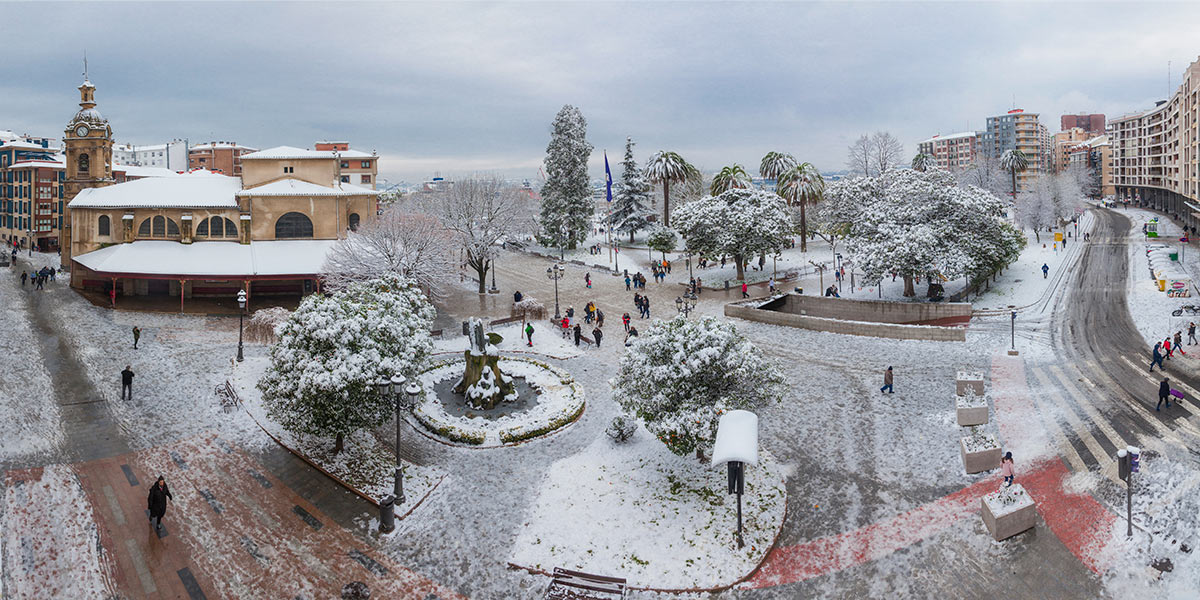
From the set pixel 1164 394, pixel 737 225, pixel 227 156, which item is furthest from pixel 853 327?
pixel 227 156

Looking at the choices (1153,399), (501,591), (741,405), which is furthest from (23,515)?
(1153,399)

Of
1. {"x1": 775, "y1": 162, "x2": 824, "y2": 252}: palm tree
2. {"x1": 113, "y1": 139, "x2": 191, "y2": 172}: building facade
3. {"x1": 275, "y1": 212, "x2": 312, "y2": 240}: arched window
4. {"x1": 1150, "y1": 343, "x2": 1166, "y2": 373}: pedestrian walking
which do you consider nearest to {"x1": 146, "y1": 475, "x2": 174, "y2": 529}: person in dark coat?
{"x1": 275, "y1": 212, "x2": 312, "y2": 240}: arched window

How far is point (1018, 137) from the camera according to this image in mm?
164250

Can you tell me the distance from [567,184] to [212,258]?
37171mm

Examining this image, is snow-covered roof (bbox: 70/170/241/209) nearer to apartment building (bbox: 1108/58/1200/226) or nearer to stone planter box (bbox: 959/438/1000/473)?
stone planter box (bbox: 959/438/1000/473)

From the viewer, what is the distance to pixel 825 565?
14469 mm

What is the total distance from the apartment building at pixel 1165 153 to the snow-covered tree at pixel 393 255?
67526 millimetres

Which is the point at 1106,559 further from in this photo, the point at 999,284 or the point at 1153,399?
the point at 999,284

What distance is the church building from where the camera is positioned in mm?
41656

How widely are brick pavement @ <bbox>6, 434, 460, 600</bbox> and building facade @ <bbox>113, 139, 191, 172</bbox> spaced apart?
127906 mm

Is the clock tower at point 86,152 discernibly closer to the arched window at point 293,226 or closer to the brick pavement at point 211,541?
the arched window at point 293,226

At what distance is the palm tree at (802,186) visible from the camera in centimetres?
6338

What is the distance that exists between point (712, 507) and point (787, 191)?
2093 inches

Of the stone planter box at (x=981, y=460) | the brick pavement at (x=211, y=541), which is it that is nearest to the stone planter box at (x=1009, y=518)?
the stone planter box at (x=981, y=460)
